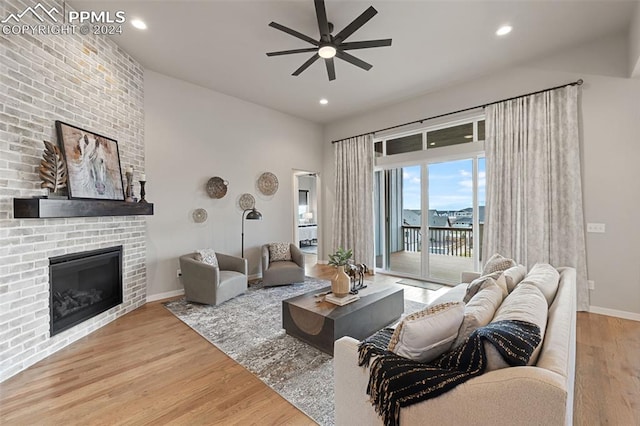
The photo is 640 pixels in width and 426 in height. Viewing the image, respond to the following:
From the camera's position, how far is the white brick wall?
7.38ft

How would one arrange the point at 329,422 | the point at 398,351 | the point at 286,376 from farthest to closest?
the point at 286,376
the point at 329,422
the point at 398,351

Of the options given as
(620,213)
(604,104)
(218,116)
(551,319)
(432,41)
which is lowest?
(551,319)

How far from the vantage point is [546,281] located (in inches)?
79.0

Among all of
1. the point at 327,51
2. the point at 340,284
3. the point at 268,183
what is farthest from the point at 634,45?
the point at 268,183

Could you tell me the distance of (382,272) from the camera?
585cm

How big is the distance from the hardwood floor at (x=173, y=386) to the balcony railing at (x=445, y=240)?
207cm

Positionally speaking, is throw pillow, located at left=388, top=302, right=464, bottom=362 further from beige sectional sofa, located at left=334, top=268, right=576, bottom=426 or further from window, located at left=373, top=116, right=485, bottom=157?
window, located at left=373, top=116, right=485, bottom=157

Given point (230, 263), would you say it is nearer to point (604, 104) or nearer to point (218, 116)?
point (218, 116)

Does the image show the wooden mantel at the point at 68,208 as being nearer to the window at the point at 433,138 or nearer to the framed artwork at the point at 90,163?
the framed artwork at the point at 90,163

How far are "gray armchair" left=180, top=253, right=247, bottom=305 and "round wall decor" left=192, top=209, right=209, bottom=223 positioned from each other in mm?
758

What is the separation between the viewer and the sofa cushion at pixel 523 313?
105cm

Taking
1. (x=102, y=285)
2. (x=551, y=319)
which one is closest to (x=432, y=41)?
(x=551, y=319)

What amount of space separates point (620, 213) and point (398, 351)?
393 cm

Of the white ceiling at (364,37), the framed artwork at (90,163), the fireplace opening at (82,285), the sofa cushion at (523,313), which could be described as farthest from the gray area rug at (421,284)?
the framed artwork at (90,163)
